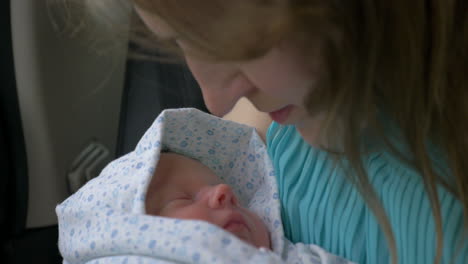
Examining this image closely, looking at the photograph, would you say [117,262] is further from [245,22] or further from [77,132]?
[77,132]

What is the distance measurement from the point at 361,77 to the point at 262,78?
0.29 feet

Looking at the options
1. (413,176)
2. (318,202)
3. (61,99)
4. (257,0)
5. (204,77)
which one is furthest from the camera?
(61,99)

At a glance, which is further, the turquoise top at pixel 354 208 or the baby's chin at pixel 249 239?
the baby's chin at pixel 249 239

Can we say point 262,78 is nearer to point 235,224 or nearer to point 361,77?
point 361,77

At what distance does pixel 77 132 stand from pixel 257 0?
1.07 metres

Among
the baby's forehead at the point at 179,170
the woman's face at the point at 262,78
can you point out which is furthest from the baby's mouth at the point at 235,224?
the woman's face at the point at 262,78

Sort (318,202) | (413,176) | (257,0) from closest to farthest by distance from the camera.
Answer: (257,0)
(413,176)
(318,202)

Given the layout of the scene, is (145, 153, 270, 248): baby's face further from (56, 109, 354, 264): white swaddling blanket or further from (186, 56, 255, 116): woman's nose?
(186, 56, 255, 116): woman's nose

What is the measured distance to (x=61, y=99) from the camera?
129 centimetres

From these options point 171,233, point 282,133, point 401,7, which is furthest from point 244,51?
point 282,133

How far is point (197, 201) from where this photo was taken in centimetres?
76

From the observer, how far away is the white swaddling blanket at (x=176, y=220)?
2.08ft

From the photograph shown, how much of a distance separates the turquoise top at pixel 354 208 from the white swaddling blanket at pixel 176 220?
0.03 m

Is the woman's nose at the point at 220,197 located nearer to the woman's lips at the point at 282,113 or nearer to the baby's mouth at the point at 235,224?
the baby's mouth at the point at 235,224
